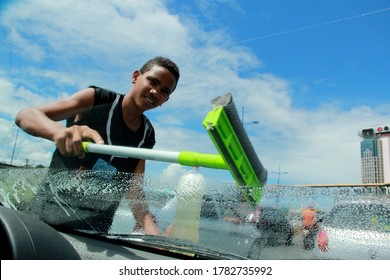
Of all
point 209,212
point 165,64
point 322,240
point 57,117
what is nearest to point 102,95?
point 57,117

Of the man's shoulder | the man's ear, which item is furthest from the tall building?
the man's shoulder

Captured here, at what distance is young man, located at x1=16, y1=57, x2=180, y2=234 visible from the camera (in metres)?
2.03

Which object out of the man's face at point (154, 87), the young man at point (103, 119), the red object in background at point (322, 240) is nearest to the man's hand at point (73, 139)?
the young man at point (103, 119)

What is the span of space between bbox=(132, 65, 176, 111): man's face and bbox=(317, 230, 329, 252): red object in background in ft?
3.81

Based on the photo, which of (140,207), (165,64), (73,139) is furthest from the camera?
(165,64)

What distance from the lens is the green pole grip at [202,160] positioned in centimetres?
163

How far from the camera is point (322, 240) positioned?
130 cm

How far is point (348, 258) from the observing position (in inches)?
49.1

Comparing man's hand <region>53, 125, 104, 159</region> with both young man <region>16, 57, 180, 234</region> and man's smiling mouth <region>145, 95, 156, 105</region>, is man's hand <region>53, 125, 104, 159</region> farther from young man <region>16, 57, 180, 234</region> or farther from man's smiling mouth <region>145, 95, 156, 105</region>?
man's smiling mouth <region>145, 95, 156, 105</region>

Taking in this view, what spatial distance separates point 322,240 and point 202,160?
1.98 ft

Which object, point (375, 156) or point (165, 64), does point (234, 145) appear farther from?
point (165, 64)

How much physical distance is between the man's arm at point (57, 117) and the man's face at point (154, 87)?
297 millimetres
